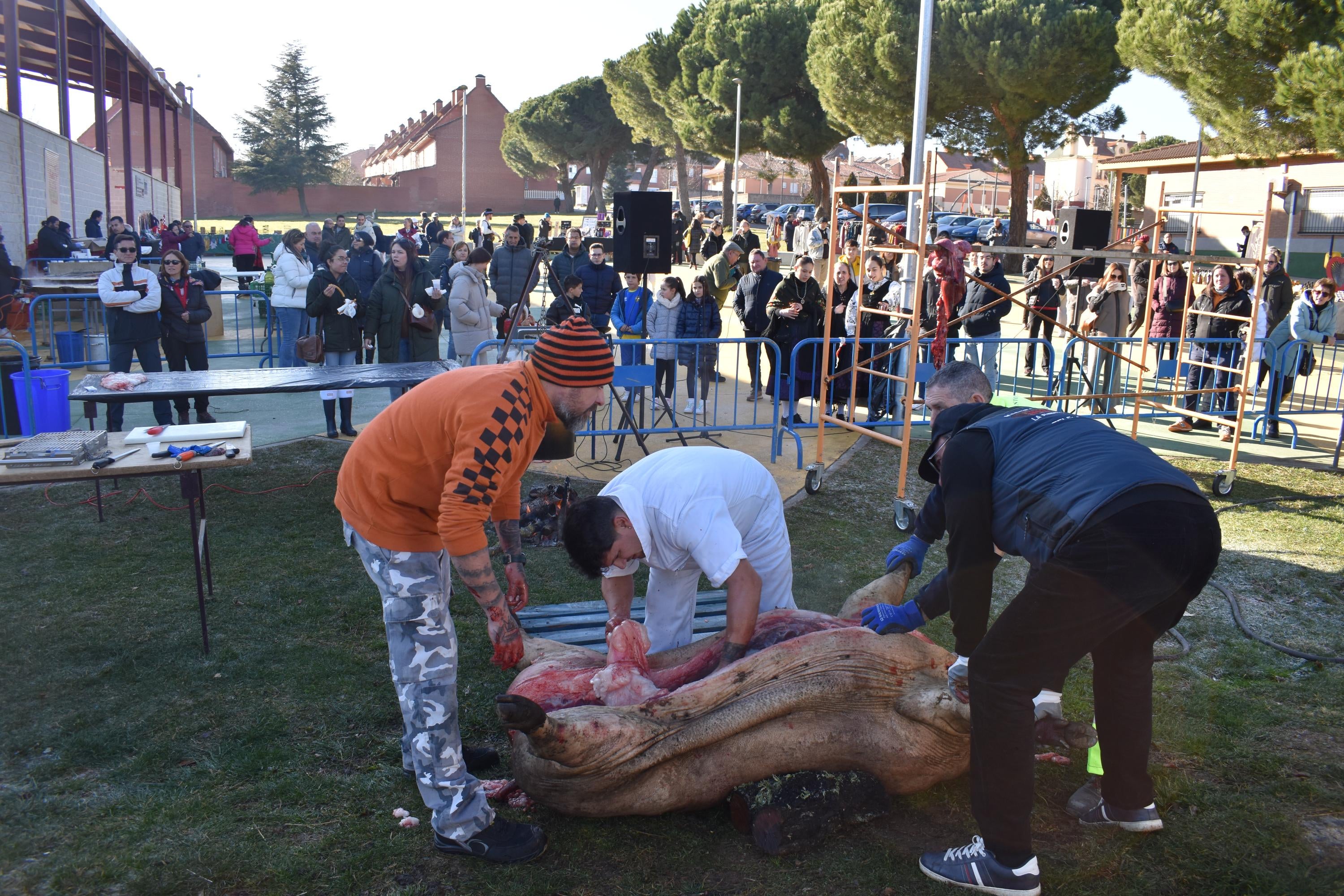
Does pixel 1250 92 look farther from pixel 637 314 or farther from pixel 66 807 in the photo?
pixel 66 807

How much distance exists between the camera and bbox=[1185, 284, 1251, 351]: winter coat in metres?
9.84

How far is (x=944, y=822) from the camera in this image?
3395 millimetres

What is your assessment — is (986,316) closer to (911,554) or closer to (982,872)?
(911,554)

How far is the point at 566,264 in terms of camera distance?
12727 millimetres

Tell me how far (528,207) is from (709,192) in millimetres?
28430

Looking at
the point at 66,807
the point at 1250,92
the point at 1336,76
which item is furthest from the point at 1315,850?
the point at 1250,92

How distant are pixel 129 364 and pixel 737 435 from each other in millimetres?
5797

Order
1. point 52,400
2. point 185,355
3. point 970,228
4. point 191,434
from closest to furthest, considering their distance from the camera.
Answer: point 191,434 < point 52,400 < point 185,355 < point 970,228

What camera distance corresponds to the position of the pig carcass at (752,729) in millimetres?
3170

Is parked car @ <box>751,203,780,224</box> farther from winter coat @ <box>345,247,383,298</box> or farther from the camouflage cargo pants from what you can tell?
the camouflage cargo pants

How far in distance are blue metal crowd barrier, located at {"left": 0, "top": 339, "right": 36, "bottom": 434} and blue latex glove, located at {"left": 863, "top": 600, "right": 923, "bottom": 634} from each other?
6632 millimetres

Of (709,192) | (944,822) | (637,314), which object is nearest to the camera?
(944,822)

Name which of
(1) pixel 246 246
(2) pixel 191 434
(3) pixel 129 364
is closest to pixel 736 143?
(1) pixel 246 246

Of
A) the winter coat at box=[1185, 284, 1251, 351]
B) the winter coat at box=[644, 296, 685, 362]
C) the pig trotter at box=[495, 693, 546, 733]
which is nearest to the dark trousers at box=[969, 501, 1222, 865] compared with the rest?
the pig trotter at box=[495, 693, 546, 733]
